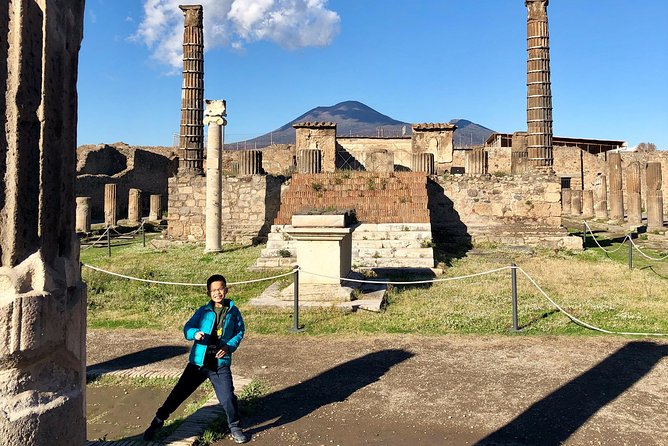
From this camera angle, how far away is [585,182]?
4028cm

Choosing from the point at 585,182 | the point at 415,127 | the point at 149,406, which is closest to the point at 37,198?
the point at 149,406

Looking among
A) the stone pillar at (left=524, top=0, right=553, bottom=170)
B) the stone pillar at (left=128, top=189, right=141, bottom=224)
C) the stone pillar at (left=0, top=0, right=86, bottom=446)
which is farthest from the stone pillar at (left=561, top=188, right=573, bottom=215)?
the stone pillar at (left=0, top=0, right=86, bottom=446)

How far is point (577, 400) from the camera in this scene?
4.22 meters

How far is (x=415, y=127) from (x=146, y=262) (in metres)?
19.4

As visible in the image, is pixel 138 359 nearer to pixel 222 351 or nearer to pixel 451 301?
pixel 222 351

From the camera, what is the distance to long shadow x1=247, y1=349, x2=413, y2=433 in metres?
4.02

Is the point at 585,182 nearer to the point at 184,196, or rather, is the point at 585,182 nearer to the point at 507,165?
the point at 507,165

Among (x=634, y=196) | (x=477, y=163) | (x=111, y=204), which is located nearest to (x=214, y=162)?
(x=477, y=163)

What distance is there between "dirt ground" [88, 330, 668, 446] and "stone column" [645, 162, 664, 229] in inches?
689

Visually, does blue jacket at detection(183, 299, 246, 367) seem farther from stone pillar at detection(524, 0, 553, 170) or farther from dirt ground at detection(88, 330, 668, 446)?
stone pillar at detection(524, 0, 553, 170)

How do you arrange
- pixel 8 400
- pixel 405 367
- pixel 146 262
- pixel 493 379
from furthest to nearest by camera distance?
pixel 146 262
pixel 405 367
pixel 493 379
pixel 8 400

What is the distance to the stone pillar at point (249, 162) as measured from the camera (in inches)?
694

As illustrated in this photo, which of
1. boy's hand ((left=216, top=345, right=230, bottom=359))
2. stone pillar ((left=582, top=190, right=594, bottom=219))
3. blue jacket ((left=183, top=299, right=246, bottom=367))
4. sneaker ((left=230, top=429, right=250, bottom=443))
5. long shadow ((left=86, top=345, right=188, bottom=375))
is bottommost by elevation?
sneaker ((left=230, top=429, right=250, bottom=443))

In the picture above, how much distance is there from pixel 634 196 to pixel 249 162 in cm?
1750
